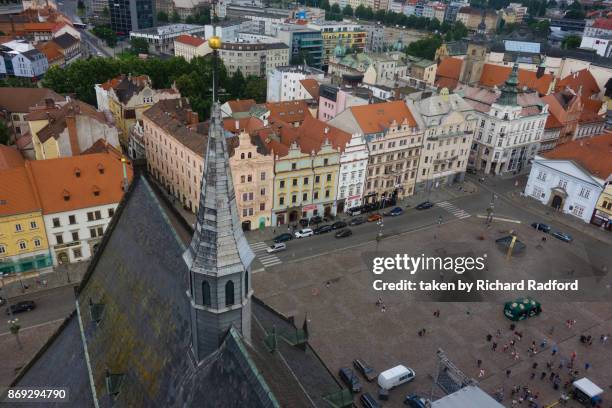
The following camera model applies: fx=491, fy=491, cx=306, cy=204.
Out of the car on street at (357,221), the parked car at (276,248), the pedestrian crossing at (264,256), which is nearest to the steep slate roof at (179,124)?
the pedestrian crossing at (264,256)

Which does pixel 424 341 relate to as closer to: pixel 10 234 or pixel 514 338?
pixel 514 338

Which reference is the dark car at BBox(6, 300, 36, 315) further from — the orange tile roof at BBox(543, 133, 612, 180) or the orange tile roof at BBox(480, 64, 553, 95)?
the orange tile roof at BBox(480, 64, 553, 95)

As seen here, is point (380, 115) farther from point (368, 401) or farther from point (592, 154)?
point (368, 401)

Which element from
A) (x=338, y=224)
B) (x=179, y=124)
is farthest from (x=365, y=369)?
(x=179, y=124)

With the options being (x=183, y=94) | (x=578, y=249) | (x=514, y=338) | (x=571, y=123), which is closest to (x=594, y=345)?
(x=514, y=338)

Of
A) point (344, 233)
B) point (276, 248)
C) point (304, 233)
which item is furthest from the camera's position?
point (344, 233)

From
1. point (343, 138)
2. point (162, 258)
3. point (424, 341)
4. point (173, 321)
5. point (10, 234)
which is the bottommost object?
point (424, 341)
